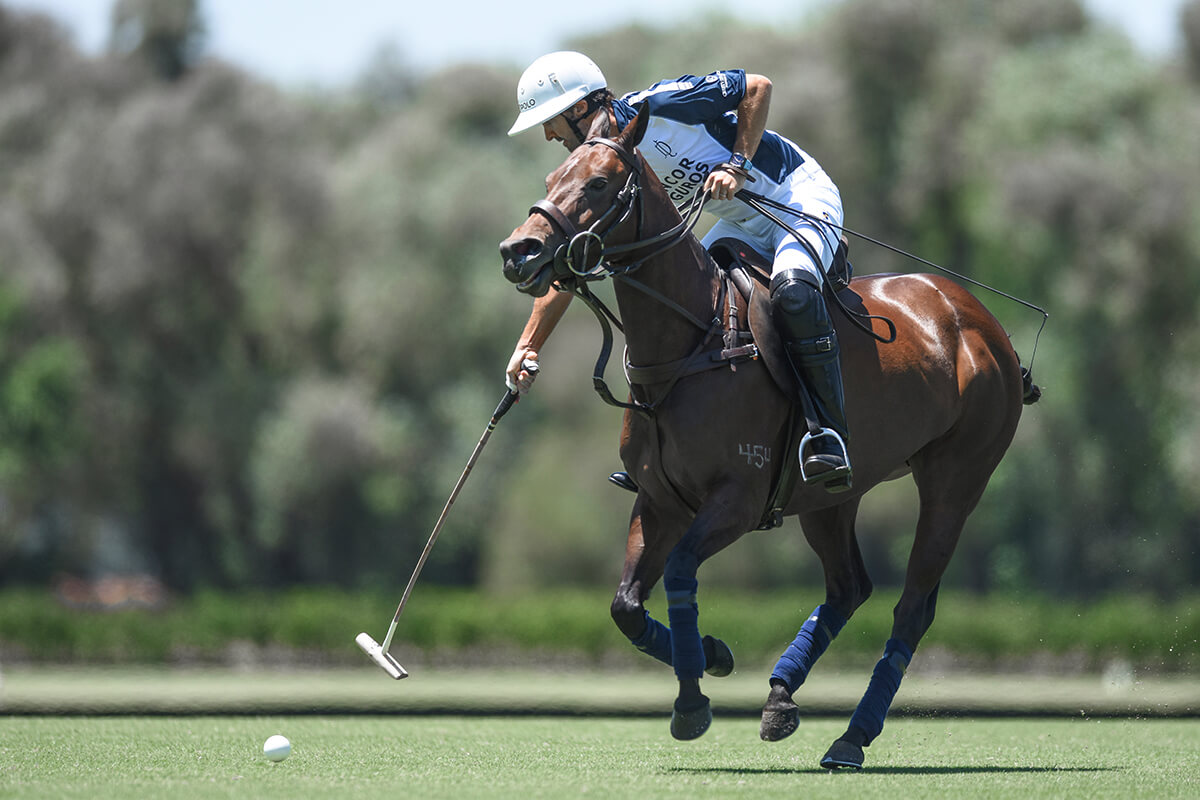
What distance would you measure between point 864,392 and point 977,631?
15013 mm

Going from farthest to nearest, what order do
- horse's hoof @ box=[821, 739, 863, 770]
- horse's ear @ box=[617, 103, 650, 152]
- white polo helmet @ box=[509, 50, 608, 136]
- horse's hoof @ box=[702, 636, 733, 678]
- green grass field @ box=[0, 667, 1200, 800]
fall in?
horse's hoof @ box=[702, 636, 733, 678], white polo helmet @ box=[509, 50, 608, 136], horse's hoof @ box=[821, 739, 863, 770], horse's ear @ box=[617, 103, 650, 152], green grass field @ box=[0, 667, 1200, 800]

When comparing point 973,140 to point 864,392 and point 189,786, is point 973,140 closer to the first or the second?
point 864,392

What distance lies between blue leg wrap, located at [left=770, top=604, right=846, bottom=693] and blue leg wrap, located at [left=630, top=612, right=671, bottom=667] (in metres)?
0.68

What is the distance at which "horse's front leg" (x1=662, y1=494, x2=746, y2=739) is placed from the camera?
22.9ft

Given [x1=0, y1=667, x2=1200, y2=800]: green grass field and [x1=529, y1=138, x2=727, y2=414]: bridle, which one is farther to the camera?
[x1=529, y1=138, x2=727, y2=414]: bridle

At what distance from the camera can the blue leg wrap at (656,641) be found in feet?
24.6

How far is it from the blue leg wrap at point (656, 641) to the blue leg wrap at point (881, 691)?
1019 mm

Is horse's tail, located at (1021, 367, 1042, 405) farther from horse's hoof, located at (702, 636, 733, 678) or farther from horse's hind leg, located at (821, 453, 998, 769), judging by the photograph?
horse's hoof, located at (702, 636, 733, 678)

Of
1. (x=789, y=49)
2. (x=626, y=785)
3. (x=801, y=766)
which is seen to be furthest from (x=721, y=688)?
(x=789, y=49)

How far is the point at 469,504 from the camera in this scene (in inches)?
1310

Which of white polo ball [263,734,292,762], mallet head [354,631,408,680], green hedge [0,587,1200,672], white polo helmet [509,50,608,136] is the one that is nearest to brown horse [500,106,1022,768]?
white polo helmet [509,50,608,136]

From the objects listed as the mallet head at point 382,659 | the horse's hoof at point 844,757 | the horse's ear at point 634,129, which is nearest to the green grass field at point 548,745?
the horse's hoof at point 844,757

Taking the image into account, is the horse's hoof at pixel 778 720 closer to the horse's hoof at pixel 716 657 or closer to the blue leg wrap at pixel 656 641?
the horse's hoof at pixel 716 657

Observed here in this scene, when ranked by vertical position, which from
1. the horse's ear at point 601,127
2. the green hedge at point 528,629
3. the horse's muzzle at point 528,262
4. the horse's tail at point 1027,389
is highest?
the horse's ear at point 601,127
